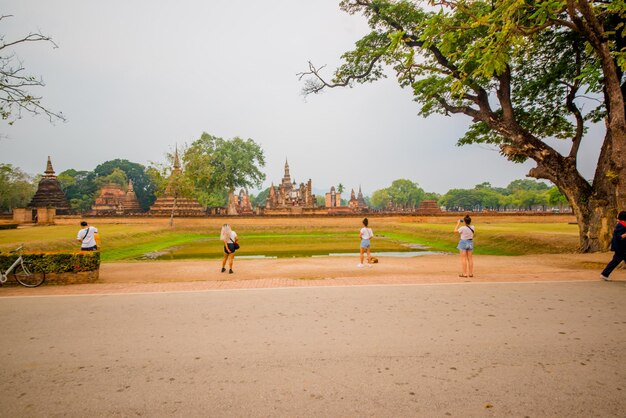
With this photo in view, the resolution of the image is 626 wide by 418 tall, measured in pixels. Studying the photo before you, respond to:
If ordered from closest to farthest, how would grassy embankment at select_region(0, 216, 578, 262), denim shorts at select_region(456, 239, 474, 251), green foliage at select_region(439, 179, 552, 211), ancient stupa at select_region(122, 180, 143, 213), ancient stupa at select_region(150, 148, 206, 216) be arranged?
denim shorts at select_region(456, 239, 474, 251) < grassy embankment at select_region(0, 216, 578, 262) < ancient stupa at select_region(150, 148, 206, 216) < ancient stupa at select_region(122, 180, 143, 213) < green foliage at select_region(439, 179, 552, 211)

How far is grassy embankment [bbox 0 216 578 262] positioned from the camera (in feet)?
58.7

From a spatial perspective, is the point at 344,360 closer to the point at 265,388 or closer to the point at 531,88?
the point at 265,388

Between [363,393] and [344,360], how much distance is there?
0.68 m

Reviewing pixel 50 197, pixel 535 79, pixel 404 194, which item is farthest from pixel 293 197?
pixel 404 194

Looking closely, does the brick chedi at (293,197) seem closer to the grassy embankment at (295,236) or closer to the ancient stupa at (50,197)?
the grassy embankment at (295,236)

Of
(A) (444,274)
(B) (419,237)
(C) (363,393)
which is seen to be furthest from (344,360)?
(B) (419,237)

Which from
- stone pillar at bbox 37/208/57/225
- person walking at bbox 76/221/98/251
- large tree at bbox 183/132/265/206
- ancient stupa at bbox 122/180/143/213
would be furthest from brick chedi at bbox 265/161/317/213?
person walking at bbox 76/221/98/251

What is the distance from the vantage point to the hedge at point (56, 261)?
8555 mm

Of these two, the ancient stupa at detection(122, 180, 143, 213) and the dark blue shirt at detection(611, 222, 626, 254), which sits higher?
the ancient stupa at detection(122, 180, 143, 213)

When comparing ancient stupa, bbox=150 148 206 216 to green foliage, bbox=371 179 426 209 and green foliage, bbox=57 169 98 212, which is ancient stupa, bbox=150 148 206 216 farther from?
green foliage, bbox=371 179 426 209

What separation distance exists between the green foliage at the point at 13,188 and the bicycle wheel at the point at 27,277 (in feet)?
201

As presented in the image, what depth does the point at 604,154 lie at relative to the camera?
13.4 metres

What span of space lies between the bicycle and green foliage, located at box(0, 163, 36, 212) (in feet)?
201

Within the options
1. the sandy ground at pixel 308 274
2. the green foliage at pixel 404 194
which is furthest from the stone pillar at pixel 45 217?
the green foliage at pixel 404 194
